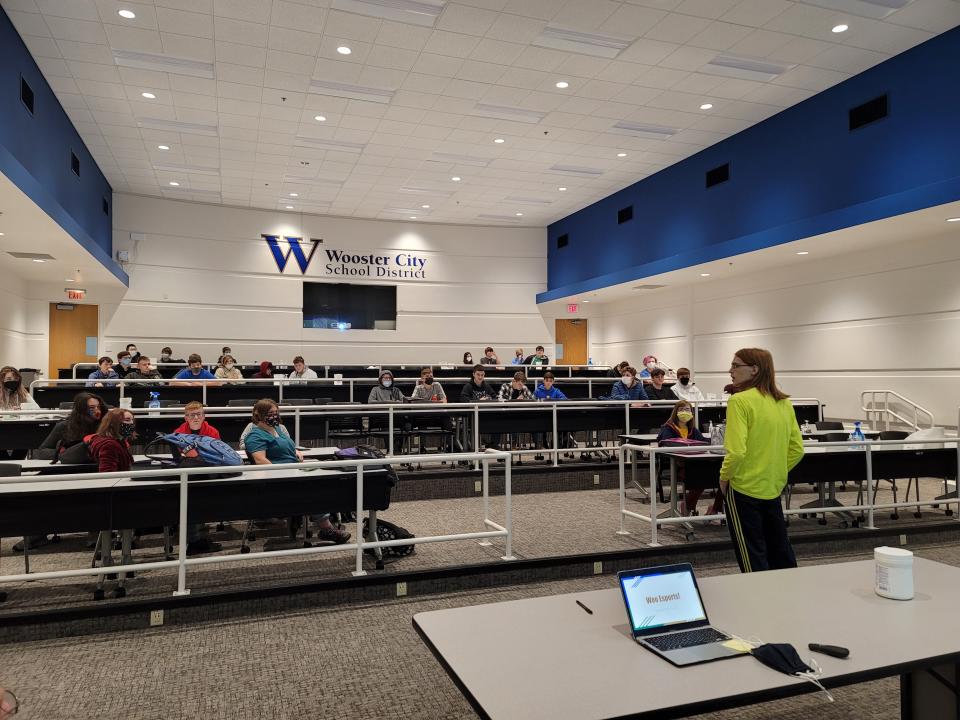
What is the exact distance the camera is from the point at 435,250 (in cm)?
1727

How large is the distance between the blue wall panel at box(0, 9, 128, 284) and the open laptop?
23.7 feet

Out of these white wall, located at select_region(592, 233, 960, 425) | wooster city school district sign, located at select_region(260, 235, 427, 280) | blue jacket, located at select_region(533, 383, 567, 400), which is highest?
wooster city school district sign, located at select_region(260, 235, 427, 280)

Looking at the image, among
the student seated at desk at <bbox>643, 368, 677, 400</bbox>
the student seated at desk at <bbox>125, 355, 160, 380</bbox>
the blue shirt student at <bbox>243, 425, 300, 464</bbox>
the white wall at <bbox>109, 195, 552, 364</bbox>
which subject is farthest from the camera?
the white wall at <bbox>109, 195, 552, 364</bbox>

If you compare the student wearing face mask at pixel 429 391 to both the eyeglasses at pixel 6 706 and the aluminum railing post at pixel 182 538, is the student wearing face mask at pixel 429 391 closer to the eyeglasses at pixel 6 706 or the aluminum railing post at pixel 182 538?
the aluminum railing post at pixel 182 538

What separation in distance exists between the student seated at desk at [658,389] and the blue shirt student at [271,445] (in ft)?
18.3

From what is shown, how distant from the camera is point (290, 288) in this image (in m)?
16.0

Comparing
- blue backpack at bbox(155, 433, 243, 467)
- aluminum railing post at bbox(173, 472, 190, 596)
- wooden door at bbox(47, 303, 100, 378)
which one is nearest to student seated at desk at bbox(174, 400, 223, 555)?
blue backpack at bbox(155, 433, 243, 467)

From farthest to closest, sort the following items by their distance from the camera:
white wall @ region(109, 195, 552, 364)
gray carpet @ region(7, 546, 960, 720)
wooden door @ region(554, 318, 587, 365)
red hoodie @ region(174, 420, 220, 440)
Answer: wooden door @ region(554, 318, 587, 365) < white wall @ region(109, 195, 552, 364) < red hoodie @ region(174, 420, 220, 440) < gray carpet @ region(7, 546, 960, 720)

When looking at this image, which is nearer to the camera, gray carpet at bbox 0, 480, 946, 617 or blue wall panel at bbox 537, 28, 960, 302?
gray carpet at bbox 0, 480, 946, 617

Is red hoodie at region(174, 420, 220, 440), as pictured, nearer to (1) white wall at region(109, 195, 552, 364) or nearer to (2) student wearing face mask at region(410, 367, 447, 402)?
(2) student wearing face mask at region(410, 367, 447, 402)

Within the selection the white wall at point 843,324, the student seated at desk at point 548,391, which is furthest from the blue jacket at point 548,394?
the white wall at point 843,324

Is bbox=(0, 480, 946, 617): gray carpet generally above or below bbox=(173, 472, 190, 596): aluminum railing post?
below

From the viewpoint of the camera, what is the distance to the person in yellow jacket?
343 centimetres

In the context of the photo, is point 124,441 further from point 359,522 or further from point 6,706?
point 6,706
